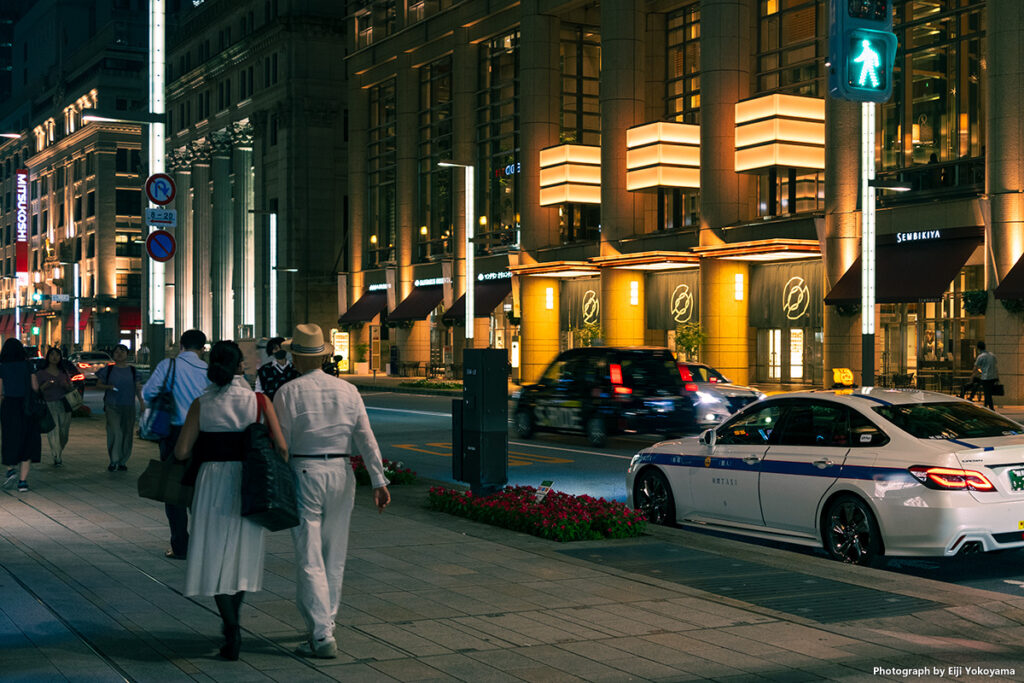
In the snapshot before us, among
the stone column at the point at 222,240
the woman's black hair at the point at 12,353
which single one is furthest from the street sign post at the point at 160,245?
the stone column at the point at 222,240

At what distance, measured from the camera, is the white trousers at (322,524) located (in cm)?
716

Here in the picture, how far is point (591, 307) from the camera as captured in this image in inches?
2089

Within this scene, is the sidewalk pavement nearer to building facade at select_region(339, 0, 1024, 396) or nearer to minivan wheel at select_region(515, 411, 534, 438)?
minivan wheel at select_region(515, 411, 534, 438)

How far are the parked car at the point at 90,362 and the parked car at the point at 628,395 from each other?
109ft

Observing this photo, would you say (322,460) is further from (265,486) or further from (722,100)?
(722,100)

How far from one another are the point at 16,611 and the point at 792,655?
501cm

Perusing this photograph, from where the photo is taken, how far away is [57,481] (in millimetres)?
16500

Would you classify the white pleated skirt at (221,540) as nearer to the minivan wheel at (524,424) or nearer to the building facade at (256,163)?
the minivan wheel at (524,424)

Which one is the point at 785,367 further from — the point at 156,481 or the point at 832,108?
the point at 156,481

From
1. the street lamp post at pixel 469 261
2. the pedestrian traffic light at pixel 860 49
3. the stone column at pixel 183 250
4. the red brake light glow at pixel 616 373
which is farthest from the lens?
the stone column at pixel 183 250

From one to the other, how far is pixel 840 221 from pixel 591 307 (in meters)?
16.5

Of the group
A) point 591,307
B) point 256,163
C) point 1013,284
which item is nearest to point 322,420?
point 1013,284

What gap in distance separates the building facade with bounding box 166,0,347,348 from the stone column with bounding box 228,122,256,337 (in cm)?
9

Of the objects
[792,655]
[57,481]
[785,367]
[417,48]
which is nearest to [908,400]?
[792,655]
